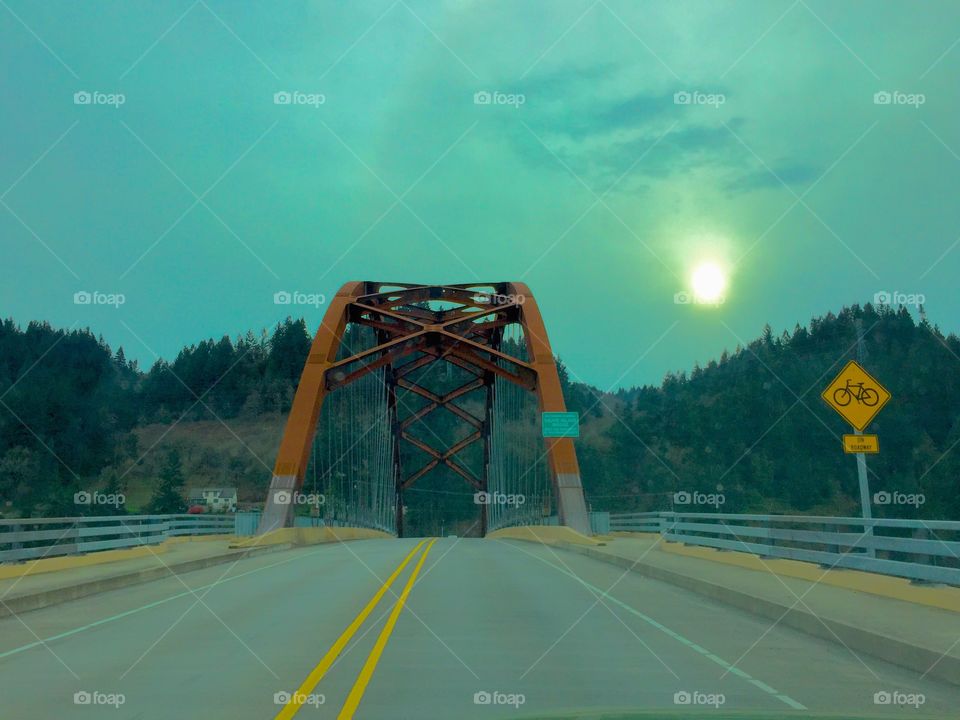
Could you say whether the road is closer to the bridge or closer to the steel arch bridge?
the bridge

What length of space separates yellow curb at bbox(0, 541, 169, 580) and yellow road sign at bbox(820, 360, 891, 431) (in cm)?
1440

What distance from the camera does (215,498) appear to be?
90.8 m

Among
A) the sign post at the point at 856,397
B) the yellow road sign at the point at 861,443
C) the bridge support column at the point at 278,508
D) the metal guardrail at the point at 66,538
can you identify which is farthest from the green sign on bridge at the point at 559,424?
the yellow road sign at the point at 861,443

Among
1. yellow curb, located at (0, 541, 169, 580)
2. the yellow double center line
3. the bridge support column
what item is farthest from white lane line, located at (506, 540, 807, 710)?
the bridge support column

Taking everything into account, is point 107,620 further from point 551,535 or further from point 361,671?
point 551,535

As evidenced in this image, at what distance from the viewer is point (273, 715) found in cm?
668

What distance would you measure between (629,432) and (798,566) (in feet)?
346

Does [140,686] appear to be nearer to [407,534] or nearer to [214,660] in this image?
[214,660]

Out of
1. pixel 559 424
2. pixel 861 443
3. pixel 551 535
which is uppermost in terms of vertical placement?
pixel 559 424

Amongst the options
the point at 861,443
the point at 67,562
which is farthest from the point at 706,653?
the point at 67,562

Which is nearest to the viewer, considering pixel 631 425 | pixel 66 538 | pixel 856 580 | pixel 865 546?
pixel 856 580

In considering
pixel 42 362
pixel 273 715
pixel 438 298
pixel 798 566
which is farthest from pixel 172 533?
pixel 42 362

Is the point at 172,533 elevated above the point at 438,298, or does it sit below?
below

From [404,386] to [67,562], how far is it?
53551 mm
